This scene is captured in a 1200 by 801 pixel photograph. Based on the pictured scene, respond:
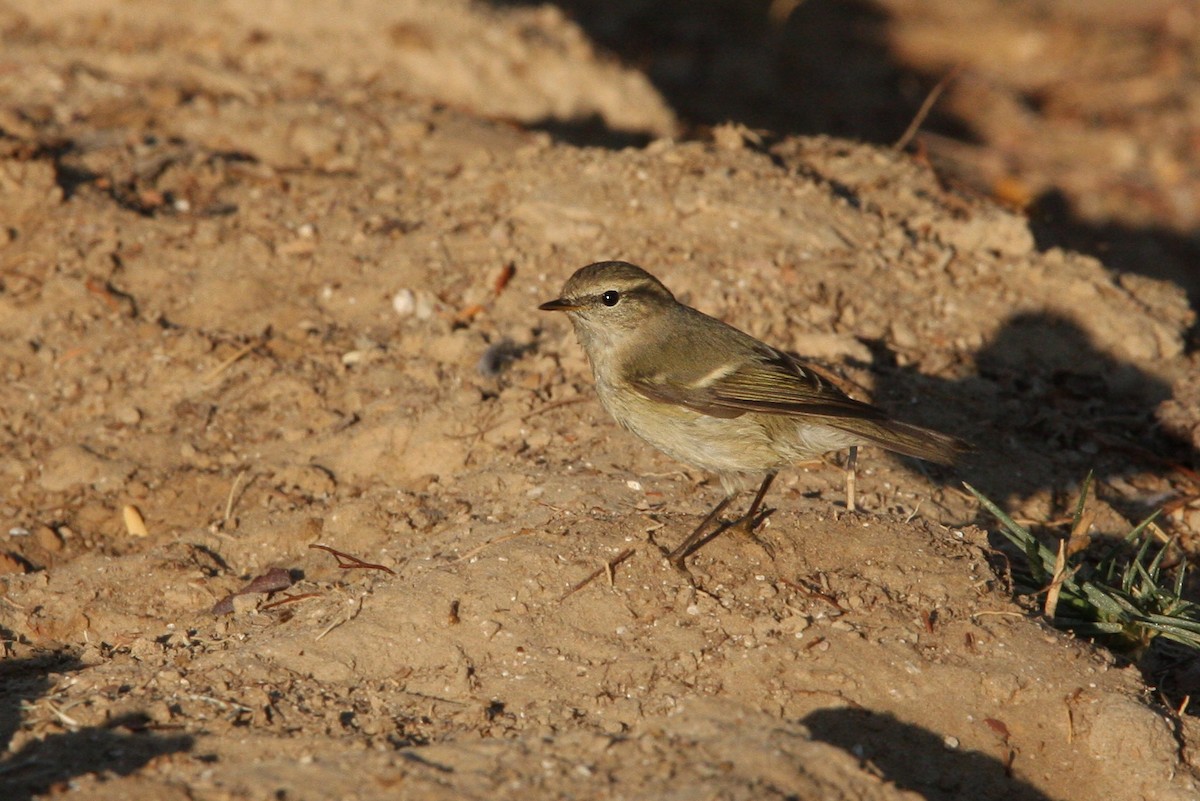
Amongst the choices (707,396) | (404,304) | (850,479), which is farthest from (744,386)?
(404,304)

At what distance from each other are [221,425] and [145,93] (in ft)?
10.6

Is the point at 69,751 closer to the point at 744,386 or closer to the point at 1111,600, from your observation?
the point at 744,386

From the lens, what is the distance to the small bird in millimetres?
4832

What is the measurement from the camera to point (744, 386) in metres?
5.19

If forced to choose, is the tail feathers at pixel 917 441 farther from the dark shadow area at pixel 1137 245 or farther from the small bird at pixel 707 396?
the dark shadow area at pixel 1137 245

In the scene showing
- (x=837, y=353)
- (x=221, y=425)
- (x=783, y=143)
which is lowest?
(x=221, y=425)

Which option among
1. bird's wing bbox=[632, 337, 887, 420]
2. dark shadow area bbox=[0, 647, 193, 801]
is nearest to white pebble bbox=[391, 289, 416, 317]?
bird's wing bbox=[632, 337, 887, 420]

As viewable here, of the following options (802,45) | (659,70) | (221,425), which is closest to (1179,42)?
(802,45)

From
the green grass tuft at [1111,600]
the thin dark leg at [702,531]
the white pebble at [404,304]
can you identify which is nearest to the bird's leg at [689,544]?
the thin dark leg at [702,531]

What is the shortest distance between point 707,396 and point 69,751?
2692 mm

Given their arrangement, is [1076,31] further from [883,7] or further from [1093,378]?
[1093,378]

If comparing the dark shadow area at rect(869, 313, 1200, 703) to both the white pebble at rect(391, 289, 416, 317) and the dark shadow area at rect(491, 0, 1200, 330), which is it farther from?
the dark shadow area at rect(491, 0, 1200, 330)

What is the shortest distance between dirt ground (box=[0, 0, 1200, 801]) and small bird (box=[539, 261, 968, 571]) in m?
0.31

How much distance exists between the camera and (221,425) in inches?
238
